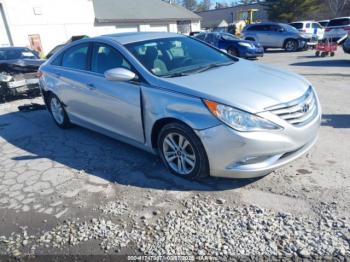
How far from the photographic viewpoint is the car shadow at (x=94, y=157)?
12.5ft

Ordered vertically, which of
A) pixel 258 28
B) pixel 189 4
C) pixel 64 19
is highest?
pixel 64 19

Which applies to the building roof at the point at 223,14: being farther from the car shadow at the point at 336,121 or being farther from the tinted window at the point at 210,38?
the car shadow at the point at 336,121

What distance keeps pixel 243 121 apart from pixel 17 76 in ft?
24.9

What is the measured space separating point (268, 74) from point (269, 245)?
2080 mm

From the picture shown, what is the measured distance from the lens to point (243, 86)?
354cm

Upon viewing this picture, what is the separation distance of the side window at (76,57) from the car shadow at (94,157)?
3.98ft

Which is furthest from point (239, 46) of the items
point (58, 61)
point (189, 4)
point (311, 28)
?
point (189, 4)

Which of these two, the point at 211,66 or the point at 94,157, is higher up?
the point at 211,66

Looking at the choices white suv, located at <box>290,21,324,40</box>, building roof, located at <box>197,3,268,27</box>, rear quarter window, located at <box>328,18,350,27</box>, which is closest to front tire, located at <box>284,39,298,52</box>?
white suv, located at <box>290,21,324,40</box>

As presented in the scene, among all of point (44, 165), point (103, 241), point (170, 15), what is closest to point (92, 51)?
point (44, 165)

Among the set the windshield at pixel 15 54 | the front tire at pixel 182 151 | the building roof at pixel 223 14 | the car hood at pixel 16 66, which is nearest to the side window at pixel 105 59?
the front tire at pixel 182 151

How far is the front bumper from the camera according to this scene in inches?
124

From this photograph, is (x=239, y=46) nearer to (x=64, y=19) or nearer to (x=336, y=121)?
(x=336, y=121)

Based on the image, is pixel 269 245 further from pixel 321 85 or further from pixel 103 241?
pixel 321 85
